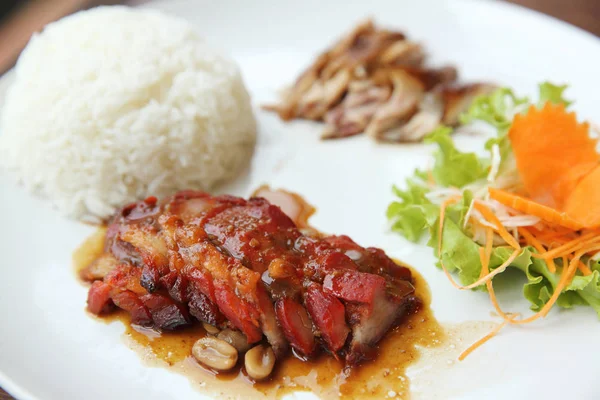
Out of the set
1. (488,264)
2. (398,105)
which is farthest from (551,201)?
(398,105)

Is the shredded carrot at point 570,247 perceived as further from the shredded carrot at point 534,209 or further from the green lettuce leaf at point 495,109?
the green lettuce leaf at point 495,109

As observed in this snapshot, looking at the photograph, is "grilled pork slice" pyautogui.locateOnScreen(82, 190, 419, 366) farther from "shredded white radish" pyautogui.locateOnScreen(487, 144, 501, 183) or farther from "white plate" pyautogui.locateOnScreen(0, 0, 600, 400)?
"shredded white radish" pyautogui.locateOnScreen(487, 144, 501, 183)

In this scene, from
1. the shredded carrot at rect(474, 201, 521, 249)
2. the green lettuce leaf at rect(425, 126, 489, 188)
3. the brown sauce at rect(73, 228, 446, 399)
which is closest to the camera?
the brown sauce at rect(73, 228, 446, 399)

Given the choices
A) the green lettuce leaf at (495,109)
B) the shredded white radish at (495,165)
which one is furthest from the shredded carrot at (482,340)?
the green lettuce leaf at (495,109)

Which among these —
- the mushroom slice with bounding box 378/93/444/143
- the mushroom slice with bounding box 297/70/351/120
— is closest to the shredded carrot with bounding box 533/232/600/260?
the mushroom slice with bounding box 378/93/444/143

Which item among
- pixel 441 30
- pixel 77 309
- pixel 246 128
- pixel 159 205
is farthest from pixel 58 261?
pixel 441 30

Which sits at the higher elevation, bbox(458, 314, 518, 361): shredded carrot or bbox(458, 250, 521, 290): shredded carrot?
bbox(458, 250, 521, 290): shredded carrot
